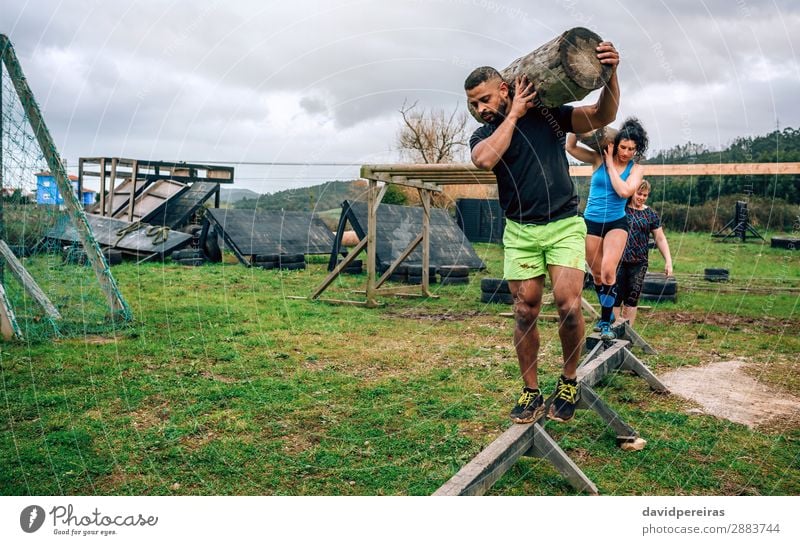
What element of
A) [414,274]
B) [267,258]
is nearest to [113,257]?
[267,258]

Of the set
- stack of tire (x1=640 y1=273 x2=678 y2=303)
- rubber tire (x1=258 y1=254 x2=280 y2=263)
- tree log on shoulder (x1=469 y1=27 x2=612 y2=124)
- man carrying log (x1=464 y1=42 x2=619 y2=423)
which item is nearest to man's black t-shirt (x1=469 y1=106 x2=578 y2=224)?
man carrying log (x1=464 y1=42 x2=619 y2=423)

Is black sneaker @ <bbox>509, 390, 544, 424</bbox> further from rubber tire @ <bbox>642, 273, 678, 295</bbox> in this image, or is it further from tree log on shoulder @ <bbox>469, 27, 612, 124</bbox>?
rubber tire @ <bbox>642, 273, 678, 295</bbox>

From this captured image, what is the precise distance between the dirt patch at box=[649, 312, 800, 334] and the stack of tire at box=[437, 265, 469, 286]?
4.48 metres

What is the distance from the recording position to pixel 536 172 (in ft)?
11.6

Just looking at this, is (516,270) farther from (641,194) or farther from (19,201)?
(19,201)

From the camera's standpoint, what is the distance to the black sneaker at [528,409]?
354 cm

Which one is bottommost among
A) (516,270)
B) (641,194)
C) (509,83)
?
(516,270)

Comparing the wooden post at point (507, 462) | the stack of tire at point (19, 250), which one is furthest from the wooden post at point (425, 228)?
the wooden post at point (507, 462)

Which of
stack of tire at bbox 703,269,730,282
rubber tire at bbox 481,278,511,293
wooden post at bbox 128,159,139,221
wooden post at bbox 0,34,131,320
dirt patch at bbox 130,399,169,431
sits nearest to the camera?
dirt patch at bbox 130,399,169,431

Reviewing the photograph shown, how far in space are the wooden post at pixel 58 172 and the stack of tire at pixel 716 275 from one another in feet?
→ 38.7

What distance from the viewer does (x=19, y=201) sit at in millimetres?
7199

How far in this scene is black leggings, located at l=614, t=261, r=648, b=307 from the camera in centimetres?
658
